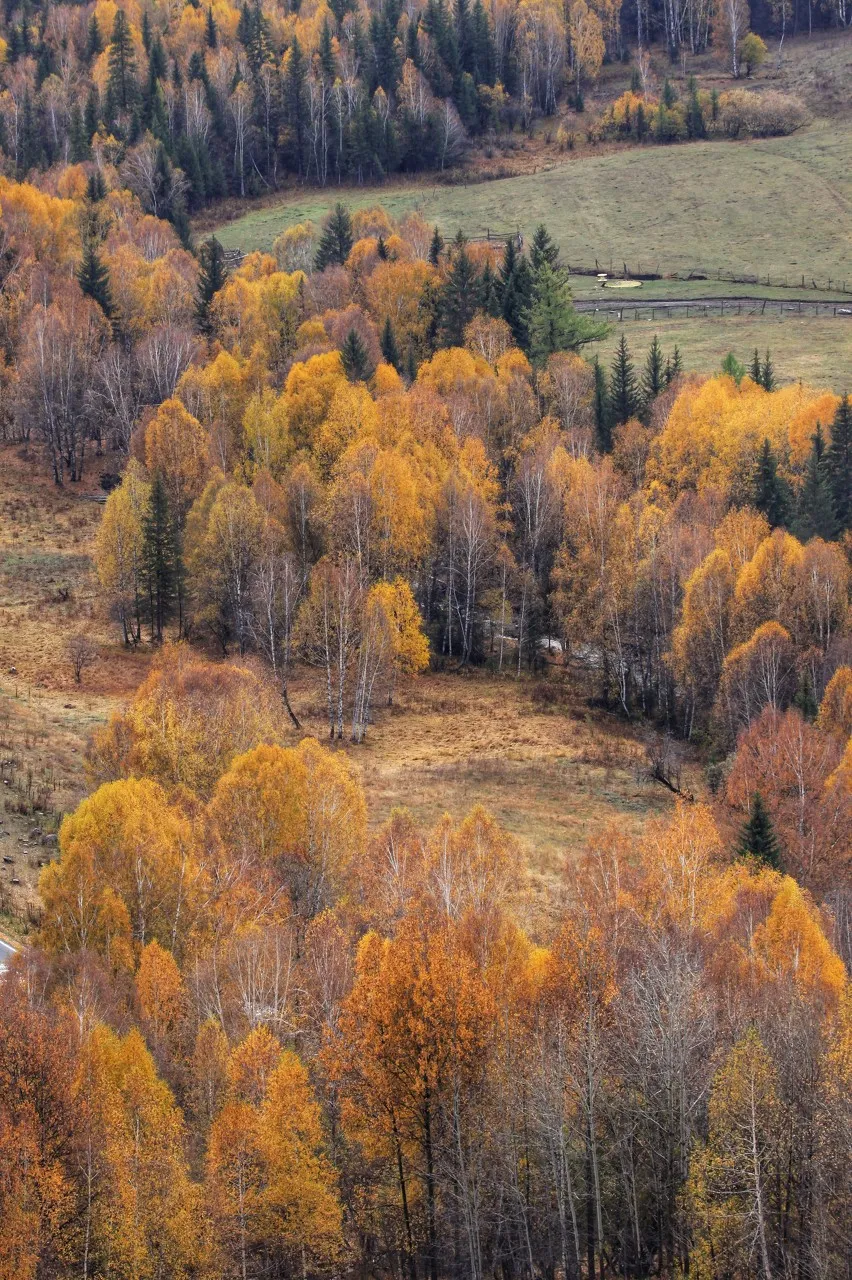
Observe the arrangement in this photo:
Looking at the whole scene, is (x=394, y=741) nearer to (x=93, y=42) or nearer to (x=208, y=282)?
(x=208, y=282)

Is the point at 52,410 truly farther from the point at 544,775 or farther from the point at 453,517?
the point at 544,775

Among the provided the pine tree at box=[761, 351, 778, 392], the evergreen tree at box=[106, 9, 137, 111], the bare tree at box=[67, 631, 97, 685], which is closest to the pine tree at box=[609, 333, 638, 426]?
the pine tree at box=[761, 351, 778, 392]

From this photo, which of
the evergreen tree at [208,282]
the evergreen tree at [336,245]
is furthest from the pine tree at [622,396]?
the evergreen tree at [336,245]

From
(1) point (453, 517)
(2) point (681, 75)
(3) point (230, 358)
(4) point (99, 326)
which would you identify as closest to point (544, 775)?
(1) point (453, 517)

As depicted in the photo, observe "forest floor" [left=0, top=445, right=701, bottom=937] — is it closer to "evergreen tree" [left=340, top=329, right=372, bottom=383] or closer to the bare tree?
the bare tree

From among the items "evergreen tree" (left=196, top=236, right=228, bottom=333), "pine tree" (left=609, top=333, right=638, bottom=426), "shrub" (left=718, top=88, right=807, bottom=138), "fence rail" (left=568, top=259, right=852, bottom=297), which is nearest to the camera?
"pine tree" (left=609, top=333, right=638, bottom=426)
